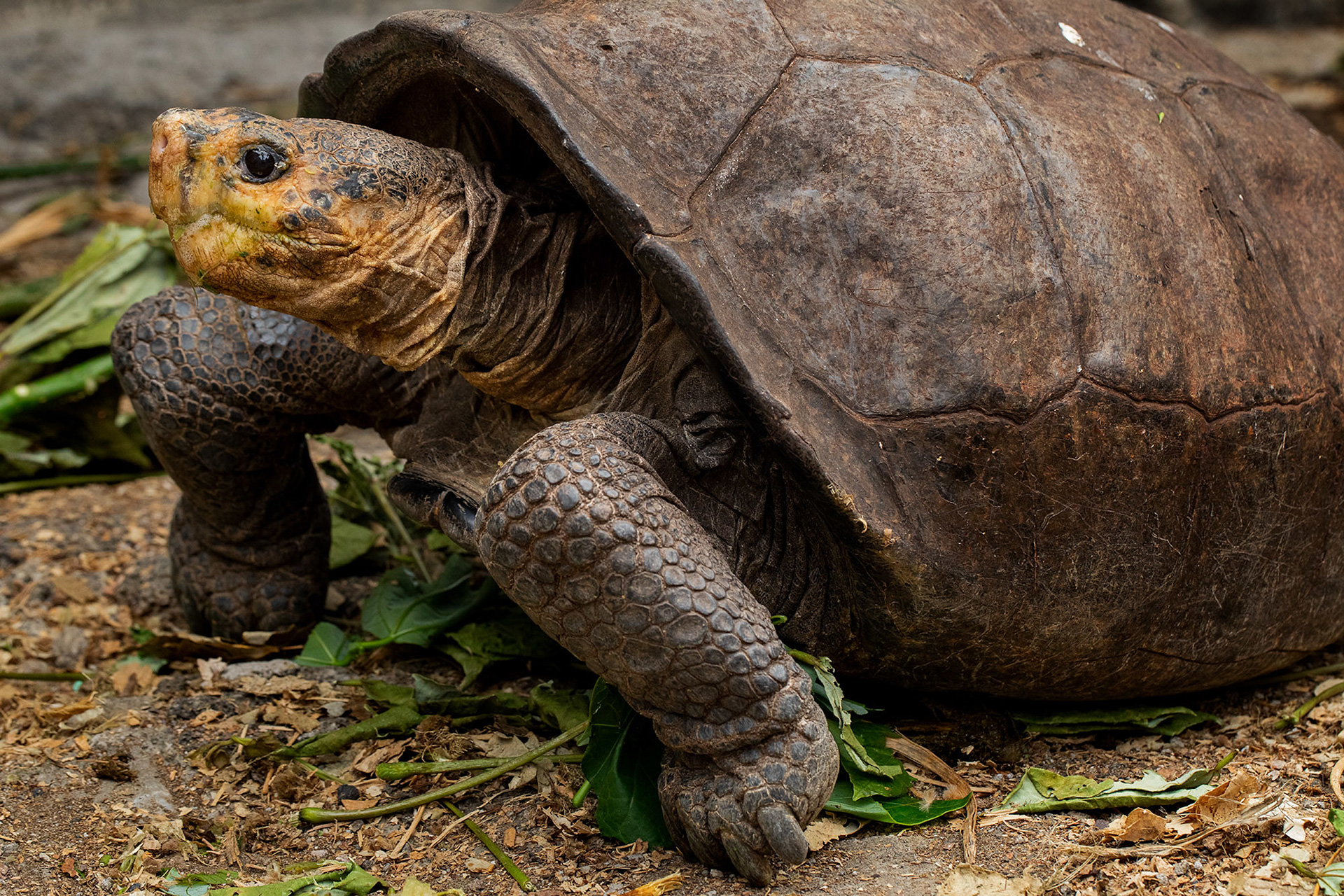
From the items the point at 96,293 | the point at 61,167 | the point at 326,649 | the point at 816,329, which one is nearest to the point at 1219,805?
the point at 816,329

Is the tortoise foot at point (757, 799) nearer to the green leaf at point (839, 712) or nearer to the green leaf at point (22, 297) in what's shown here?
the green leaf at point (839, 712)

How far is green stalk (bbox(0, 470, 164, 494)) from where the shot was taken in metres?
4.59

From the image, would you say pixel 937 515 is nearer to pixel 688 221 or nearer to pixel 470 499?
pixel 688 221

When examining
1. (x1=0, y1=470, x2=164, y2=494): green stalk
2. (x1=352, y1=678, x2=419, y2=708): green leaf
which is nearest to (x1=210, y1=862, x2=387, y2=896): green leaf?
(x1=352, y1=678, x2=419, y2=708): green leaf

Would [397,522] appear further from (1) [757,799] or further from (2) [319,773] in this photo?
(1) [757,799]

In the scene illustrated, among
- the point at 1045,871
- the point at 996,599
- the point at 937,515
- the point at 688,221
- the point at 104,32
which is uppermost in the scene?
the point at 688,221

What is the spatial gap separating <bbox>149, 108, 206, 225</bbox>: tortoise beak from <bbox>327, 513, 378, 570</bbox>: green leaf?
5.66 feet

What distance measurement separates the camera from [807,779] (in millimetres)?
2307

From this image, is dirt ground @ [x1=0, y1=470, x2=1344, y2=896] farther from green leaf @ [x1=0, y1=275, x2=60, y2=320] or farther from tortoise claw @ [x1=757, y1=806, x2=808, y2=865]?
green leaf @ [x1=0, y1=275, x2=60, y2=320]

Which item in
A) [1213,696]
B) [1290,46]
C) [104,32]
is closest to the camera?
[1213,696]

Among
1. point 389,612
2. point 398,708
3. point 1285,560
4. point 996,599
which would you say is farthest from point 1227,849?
point 389,612

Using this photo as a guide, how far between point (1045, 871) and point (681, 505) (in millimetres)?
968

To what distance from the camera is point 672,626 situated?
226cm

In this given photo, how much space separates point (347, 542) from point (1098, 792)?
2480 millimetres
